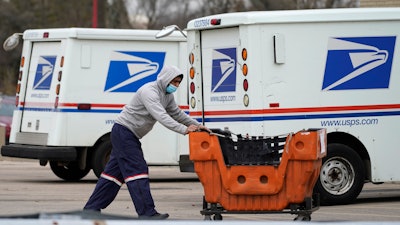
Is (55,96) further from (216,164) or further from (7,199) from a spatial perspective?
(216,164)

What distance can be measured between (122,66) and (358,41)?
5301mm

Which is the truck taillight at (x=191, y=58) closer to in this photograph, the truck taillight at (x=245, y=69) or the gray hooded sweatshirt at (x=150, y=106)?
the truck taillight at (x=245, y=69)

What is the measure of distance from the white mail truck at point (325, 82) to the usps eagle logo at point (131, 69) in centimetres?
390

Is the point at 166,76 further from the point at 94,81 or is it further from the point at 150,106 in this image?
the point at 94,81

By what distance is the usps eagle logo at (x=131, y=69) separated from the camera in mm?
18391

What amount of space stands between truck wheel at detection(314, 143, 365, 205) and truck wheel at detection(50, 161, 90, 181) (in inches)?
244

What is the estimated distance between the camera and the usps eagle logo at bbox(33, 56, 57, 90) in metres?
18.7

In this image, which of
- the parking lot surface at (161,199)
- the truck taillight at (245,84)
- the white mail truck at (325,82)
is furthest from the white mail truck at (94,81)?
the truck taillight at (245,84)

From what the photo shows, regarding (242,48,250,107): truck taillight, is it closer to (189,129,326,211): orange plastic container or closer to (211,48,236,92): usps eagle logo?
(211,48,236,92): usps eagle logo

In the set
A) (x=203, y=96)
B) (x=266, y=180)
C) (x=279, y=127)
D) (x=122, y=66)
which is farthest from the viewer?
(x=122, y=66)

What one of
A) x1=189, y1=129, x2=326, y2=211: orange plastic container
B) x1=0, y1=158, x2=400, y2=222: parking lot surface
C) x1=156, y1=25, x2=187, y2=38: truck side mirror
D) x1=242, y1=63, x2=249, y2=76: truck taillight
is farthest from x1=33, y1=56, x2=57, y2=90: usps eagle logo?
x1=189, y1=129, x2=326, y2=211: orange plastic container

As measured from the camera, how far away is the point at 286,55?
46.3 ft

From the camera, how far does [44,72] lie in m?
18.9

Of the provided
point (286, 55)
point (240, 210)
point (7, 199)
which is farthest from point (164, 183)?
point (240, 210)
